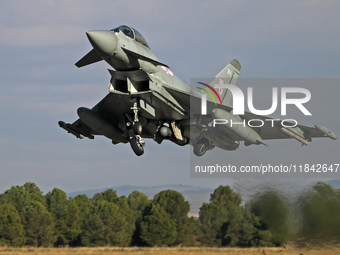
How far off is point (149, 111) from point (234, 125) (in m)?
3.23

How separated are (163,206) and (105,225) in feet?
17.0

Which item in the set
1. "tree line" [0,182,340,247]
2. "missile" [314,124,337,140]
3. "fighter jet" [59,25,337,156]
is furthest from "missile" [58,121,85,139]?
"missile" [314,124,337,140]

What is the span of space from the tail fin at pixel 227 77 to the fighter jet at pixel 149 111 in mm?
2791

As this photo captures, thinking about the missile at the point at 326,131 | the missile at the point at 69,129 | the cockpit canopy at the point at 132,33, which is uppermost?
the cockpit canopy at the point at 132,33

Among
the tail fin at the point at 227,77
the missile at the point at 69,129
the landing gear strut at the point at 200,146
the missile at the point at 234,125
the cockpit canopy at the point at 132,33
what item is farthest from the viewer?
the tail fin at the point at 227,77

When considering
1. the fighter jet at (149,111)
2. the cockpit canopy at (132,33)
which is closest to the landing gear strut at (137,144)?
the fighter jet at (149,111)

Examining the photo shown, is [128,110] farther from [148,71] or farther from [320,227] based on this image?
[320,227]

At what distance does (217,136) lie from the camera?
1814cm

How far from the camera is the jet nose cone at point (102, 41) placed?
14.5 m

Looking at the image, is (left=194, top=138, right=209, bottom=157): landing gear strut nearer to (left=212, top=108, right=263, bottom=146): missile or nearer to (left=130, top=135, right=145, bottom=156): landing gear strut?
(left=212, top=108, right=263, bottom=146): missile

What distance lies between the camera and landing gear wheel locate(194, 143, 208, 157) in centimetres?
1870

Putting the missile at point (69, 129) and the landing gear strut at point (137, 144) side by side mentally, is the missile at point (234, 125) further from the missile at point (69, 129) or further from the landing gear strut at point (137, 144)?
the missile at point (69, 129)

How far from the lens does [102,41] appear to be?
47.8 ft

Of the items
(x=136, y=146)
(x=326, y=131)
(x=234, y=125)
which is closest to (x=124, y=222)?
(x=136, y=146)
